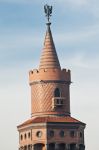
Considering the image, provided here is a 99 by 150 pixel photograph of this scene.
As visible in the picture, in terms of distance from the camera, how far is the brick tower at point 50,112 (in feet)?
405

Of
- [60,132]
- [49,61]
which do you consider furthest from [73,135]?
[49,61]

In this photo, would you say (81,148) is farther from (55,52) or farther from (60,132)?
(55,52)

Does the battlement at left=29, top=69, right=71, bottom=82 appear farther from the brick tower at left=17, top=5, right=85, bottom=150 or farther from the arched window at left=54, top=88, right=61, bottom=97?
the arched window at left=54, top=88, right=61, bottom=97

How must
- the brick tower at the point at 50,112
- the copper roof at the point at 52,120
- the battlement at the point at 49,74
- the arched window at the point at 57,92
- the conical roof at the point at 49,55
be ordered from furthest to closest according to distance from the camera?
the conical roof at the point at 49,55 < the battlement at the point at 49,74 < the arched window at the point at 57,92 < the copper roof at the point at 52,120 < the brick tower at the point at 50,112

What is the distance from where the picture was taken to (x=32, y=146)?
406 feet

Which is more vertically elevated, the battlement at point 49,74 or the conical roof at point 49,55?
the conical roof at point 49,55

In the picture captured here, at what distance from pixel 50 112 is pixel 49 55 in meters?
8.49

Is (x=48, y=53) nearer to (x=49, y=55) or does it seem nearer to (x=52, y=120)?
(x=49, y=55)

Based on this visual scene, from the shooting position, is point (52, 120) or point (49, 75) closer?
point (52, 120)

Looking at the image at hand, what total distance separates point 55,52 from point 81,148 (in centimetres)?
1432

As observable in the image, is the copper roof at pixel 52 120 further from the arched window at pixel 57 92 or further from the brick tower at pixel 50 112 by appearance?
the arched window at pixel 57 92

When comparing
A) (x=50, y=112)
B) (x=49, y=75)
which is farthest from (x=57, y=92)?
(x=50, y=112)

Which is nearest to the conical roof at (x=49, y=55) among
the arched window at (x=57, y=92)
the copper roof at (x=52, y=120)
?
the arched window at (x=57, y=92)

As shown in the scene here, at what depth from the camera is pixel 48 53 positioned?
129m
